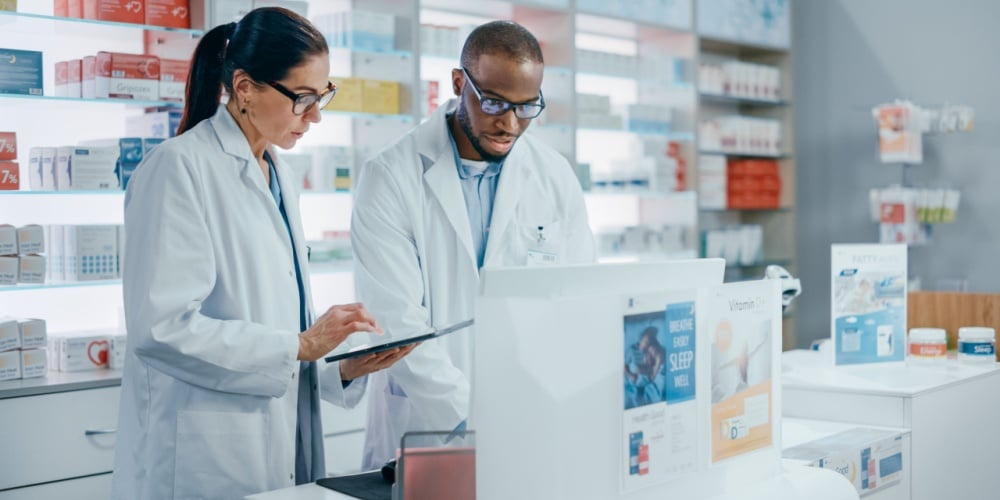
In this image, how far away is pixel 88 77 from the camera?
3855mm

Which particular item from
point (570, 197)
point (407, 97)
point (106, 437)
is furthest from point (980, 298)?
point (106, 437)

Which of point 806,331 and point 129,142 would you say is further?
point 806,331

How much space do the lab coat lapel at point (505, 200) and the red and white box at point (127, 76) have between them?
6.39 ft

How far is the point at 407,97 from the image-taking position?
4766 mm

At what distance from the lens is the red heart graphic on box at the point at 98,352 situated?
379 centimetres

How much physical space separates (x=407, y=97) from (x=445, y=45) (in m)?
0.38

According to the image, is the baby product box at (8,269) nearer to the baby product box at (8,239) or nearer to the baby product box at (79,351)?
the baby product box at (8,239)

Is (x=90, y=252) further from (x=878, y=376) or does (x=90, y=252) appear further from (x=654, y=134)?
(x=654, y=134)

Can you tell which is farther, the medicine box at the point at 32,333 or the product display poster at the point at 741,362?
the medicine box at the point at 32,333

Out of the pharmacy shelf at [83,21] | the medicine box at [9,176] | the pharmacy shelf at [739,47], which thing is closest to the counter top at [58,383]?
the medicine box at [9,176]

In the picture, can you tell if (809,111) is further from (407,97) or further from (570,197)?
(570,197)

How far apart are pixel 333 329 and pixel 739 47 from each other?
5.57 m

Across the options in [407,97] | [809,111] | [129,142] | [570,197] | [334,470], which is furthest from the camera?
[809,111]

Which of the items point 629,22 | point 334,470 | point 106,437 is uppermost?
point 629,22
